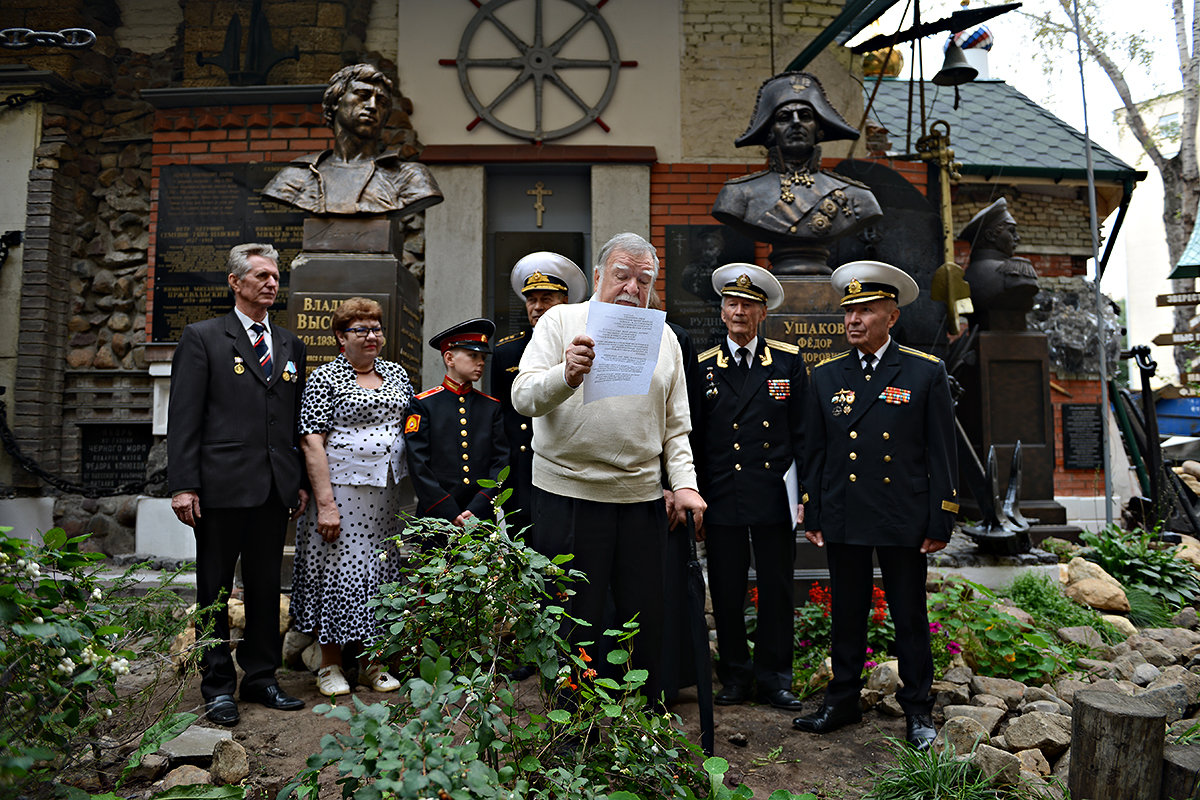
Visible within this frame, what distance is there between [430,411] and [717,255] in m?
4.50

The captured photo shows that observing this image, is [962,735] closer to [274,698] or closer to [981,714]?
[981,714]

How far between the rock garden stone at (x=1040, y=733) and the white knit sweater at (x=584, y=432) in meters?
1.56

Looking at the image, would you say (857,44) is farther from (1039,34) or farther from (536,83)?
(1039,34)

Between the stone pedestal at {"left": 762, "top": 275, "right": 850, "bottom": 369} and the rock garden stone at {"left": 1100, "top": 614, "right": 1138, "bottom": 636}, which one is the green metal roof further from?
the rock garden stone at {"left": 1100, "top": 614, "right": 1138, "bottom": 636}

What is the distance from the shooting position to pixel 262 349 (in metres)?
3.50

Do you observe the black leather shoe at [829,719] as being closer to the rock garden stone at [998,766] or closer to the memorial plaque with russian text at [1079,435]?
the rock garden stone at [998,766]

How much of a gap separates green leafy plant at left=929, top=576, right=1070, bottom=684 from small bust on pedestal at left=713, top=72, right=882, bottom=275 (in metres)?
2.50

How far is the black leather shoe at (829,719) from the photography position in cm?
327

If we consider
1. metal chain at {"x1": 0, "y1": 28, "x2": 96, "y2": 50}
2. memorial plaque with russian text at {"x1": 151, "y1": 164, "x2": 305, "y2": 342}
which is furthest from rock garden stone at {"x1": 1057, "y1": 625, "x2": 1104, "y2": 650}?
metal chain at {"x1": 0, "y1": 28, "x2": 96, "y2": 50}

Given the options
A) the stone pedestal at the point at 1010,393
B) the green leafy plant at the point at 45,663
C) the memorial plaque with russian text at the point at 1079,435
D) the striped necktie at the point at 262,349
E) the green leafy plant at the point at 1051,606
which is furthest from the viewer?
the memorial plaque with russian text at the point at 1079,435

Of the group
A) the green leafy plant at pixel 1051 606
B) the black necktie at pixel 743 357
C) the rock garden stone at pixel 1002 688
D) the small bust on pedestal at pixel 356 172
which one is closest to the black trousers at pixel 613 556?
the black necktie at pixel 743 357

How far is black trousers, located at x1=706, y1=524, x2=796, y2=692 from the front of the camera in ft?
12.0

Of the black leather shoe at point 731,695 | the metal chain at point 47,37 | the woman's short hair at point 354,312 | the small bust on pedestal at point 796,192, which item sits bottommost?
the black leather shoe at point 731,695

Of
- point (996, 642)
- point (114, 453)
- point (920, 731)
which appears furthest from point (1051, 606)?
point (114, 453)
